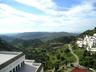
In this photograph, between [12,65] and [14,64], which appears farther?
[14,64]

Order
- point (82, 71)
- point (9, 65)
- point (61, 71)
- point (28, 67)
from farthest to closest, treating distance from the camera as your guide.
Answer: point (61, 71) < point (82, 71) < point (28, 67) < point (9, 65)

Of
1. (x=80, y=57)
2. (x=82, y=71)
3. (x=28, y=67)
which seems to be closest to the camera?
(x=28, y=67)

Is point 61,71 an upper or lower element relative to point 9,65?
Answer: lower

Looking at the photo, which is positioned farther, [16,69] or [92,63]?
[92,63]

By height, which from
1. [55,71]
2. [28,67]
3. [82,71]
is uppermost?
[28,67]

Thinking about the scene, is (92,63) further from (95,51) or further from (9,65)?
(9,65)

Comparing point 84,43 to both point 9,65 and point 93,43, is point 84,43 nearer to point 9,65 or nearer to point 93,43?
point 93,43

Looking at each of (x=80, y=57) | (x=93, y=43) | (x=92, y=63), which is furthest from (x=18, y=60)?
(x=93, y=43)

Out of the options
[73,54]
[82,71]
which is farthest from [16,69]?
[73,54]

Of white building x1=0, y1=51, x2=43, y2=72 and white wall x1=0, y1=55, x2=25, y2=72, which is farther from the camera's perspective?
white building x1=0, y1=51, x2=43, y2=72

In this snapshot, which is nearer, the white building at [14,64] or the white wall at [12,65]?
the white wall at [12,65]
